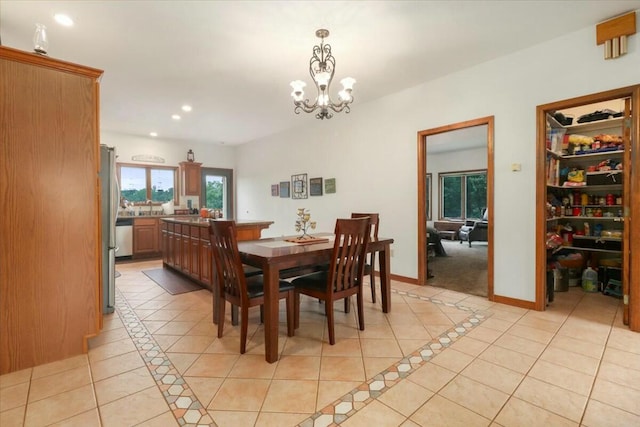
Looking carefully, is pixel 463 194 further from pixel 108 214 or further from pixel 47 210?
pixel 47 210

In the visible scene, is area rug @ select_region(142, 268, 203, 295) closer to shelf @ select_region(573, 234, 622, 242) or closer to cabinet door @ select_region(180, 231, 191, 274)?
cabinet door @ select_region(180, 231, 191, 274)

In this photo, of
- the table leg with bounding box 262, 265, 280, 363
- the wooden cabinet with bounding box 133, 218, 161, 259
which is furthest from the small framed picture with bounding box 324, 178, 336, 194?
the wooden cabinet with bounding box 133, 218, 161, 259

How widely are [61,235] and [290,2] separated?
235 cm

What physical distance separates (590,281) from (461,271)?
152 centimetres

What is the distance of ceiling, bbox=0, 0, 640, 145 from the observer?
7.88ft

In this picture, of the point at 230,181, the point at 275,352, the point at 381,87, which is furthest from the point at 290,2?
the point at 230,181

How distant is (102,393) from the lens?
1.82 meters

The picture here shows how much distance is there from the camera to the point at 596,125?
382 cm

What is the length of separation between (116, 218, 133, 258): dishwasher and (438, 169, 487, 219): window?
323 inches

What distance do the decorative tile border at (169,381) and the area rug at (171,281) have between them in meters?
1.08

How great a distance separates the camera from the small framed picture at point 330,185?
525cm

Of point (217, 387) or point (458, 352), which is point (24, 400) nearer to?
point (217, 387)

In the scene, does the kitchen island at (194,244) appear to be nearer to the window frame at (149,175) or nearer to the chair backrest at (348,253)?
the chair backrest at (348,253)

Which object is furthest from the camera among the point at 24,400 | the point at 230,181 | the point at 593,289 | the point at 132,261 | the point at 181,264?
the point at 230,181
